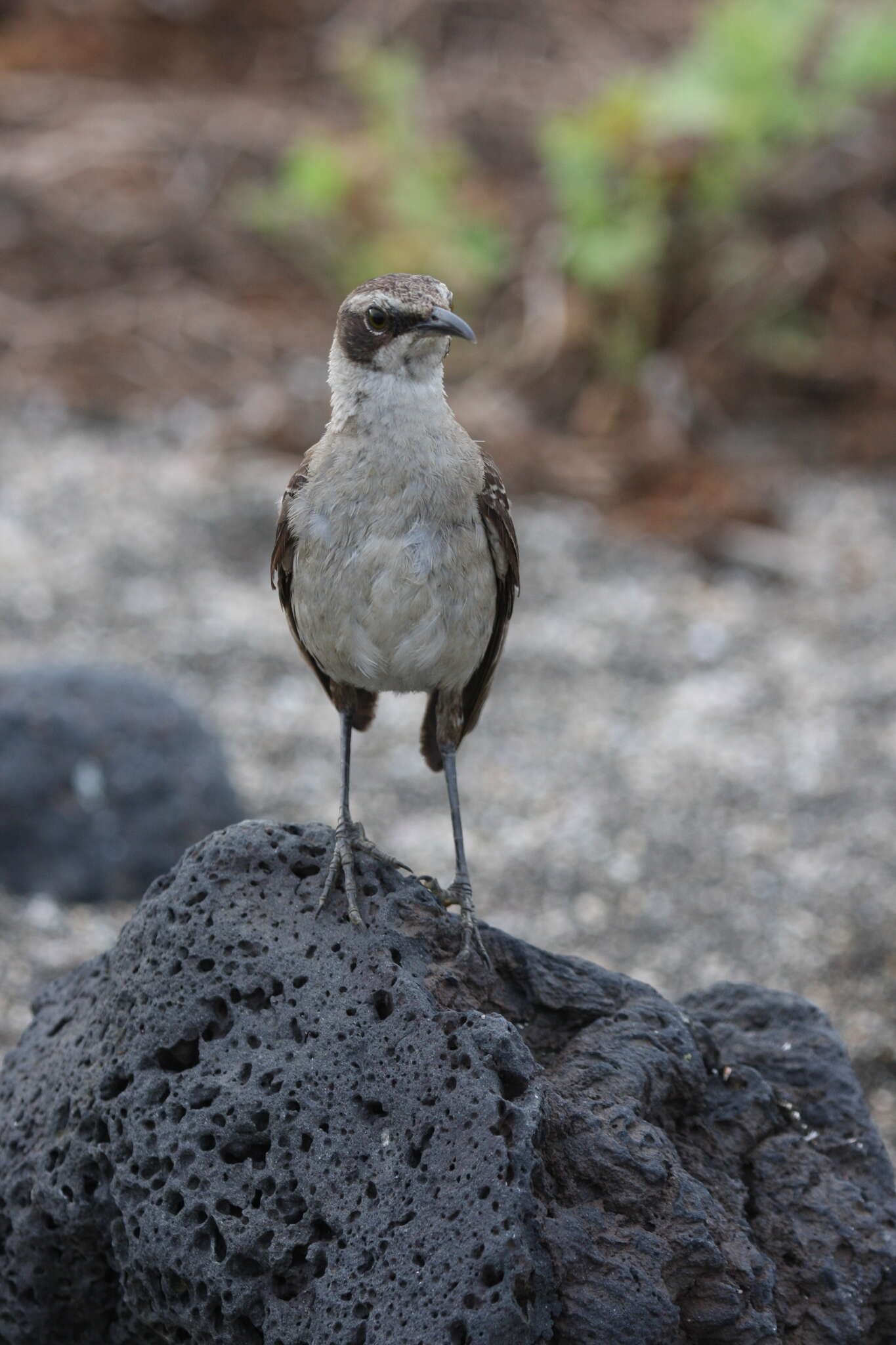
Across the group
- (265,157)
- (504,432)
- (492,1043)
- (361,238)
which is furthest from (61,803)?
(265,157)

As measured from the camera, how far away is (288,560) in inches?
156

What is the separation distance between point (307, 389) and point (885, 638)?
4278 mm

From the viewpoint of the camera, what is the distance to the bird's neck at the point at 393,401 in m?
3.66

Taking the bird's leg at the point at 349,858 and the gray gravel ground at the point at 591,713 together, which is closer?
the bird's leg at the point at 349,858

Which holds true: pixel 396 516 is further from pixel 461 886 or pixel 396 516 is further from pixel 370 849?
pixel 461 886

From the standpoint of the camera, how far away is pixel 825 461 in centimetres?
1023

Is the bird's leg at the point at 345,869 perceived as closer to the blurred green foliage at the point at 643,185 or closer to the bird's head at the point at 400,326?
the bird's head at the point at 400,326

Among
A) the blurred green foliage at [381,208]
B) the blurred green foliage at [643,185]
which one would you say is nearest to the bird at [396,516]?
the blurred green foliage at [643,185]

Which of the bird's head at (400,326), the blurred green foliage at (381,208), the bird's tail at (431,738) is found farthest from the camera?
the blurred green foliage at (381,208)

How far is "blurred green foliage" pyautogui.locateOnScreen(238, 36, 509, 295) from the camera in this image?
1022 centimetres

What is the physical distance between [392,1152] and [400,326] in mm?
1931

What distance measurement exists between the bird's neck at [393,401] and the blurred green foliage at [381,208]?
6685 mm

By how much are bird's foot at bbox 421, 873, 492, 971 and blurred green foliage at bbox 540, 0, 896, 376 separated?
6542mm

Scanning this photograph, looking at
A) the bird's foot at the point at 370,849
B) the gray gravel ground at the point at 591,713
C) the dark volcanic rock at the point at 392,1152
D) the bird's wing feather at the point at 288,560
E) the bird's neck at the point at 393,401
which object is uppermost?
the gray gravel ground at the point at 591,713
